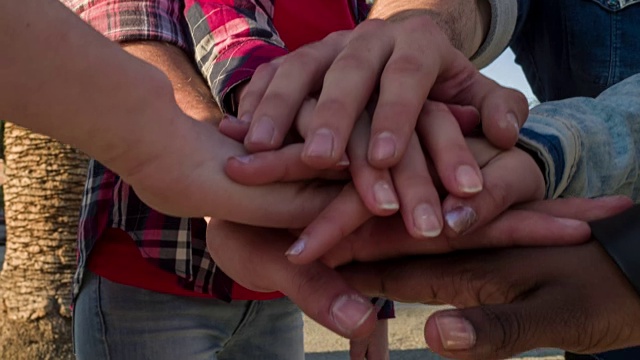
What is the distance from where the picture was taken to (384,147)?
1.10 metres

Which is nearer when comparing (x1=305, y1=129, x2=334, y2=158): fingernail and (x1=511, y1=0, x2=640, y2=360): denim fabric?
(x1=305, y1=129, x2=334, y2=158): fingernail

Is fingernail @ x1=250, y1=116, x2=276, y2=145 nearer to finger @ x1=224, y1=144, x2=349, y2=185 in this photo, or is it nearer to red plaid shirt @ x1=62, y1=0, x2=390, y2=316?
finger @ x1=224, y1=144, x2=349, y2=185

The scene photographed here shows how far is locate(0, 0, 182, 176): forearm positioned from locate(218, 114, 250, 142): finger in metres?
0.19

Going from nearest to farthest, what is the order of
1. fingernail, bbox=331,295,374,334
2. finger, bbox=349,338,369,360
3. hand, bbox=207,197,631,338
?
fingernail, bbox=331,295,374,334 < hand, bbox=207,197,631,338 < finger, bbox=349,338,369,360

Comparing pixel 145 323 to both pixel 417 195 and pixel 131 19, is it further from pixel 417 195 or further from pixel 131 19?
pixel 417 195

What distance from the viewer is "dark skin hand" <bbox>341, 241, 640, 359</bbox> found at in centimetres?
82

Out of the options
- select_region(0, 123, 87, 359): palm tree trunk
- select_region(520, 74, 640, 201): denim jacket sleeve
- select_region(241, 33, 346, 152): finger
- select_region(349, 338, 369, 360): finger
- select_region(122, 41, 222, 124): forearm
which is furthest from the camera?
select_region(0, 123, 87, 359): palm tree trunk

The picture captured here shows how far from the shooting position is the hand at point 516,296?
0.82 meters

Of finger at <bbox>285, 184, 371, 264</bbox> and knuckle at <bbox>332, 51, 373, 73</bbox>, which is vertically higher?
knuckle at <bbox>332, 51, 373, 73</bbox>

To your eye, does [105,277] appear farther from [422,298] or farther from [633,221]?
[633,221]

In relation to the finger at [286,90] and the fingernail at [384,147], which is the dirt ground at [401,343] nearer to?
the finger at [286,90]

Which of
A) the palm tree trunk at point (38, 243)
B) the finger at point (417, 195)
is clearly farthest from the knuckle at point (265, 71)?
the palm tree trunk at point (38, 243)

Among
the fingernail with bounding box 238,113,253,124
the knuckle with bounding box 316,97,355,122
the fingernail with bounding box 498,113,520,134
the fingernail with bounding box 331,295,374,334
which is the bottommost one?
the fingernail with bounding box 331,295,374,334

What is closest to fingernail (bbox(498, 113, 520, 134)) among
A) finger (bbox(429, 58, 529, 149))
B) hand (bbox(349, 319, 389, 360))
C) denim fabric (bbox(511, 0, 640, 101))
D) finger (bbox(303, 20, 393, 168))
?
finger (bbox(429, 58, 529, 149))
